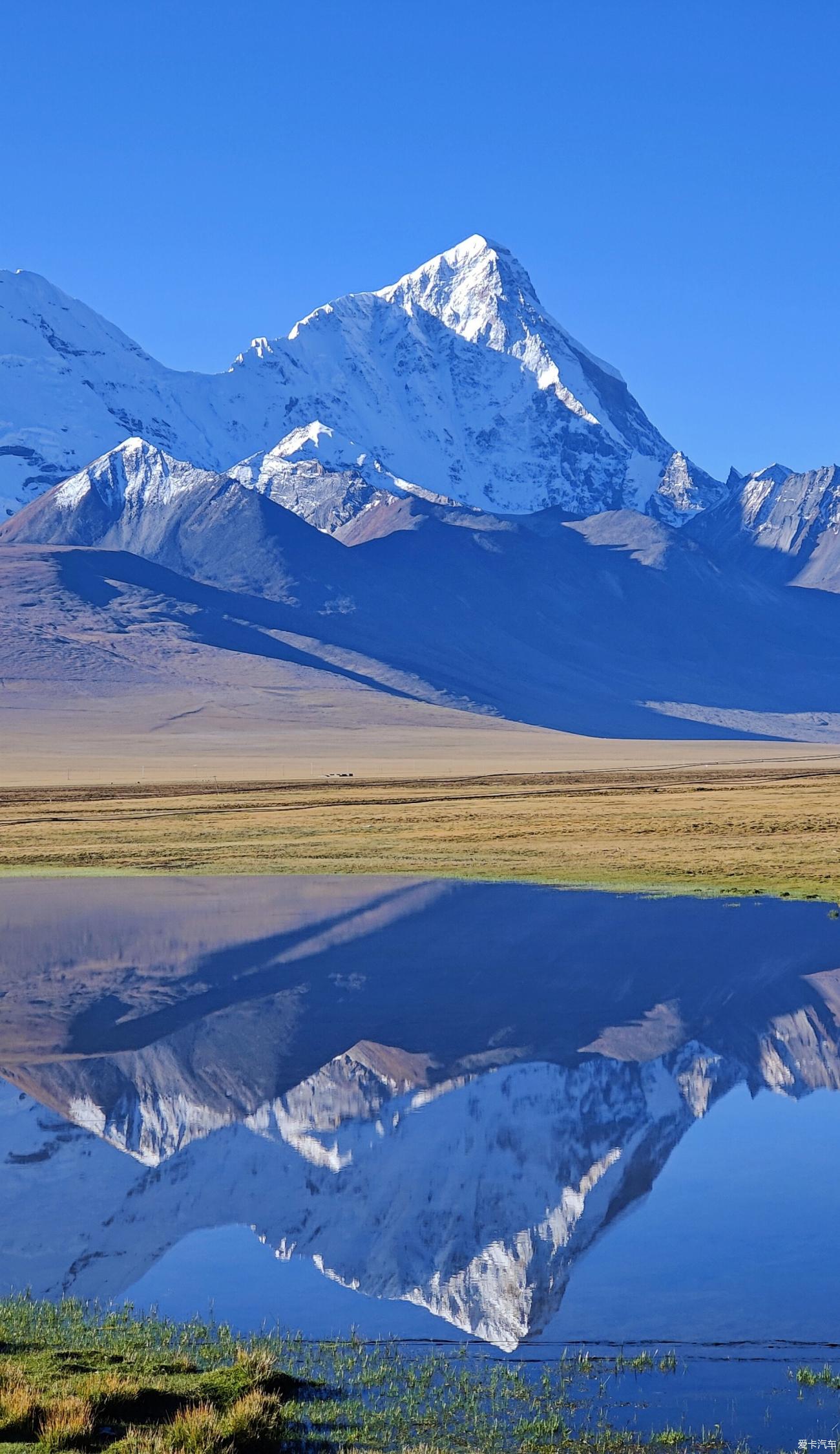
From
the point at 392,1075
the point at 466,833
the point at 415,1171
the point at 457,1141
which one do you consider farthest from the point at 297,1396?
the point at 466,833

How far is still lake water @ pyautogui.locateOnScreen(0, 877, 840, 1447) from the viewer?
43.8 ft

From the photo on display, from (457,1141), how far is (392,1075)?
386 centimetres

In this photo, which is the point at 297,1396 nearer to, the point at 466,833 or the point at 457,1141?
the point at 457,1141

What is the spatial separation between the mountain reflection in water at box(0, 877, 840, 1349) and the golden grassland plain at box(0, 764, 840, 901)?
9.26m

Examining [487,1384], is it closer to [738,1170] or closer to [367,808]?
[738,1170]

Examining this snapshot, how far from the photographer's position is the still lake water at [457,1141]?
1336 cm

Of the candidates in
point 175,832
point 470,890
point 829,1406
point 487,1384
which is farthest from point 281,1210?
point 175,832

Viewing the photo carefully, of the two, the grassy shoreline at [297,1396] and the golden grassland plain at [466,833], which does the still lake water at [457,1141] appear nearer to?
the grassy shoreline at [297,1396]

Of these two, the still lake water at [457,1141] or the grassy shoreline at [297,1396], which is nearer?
the grassy shoreline at [297,1396]

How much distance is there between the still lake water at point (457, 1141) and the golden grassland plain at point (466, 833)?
1462 centimetres

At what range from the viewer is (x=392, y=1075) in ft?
74.7

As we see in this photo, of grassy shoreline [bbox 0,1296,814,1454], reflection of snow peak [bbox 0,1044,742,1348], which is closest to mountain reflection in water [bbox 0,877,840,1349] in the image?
reflection of snow peak [bbox 0,1044,742,1348]

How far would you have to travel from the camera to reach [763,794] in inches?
3263

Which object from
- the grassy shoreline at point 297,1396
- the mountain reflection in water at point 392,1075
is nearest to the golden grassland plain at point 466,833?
the mountain reflection in water at point 392,1075
